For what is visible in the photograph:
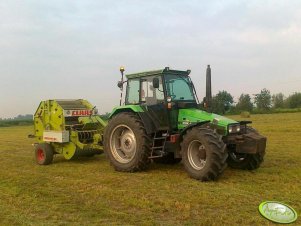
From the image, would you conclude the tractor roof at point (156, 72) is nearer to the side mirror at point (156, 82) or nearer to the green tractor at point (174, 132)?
the green tractor at point (174, 132)

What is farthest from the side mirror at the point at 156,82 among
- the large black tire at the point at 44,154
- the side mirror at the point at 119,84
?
the large black tire at the point at 44,154

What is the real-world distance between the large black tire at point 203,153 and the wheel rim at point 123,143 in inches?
63.0

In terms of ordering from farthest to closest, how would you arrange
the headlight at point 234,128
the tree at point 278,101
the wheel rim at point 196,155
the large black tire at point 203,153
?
the tree at point 278,101 < the headlight at point 234,128 < the wheel rim at point 196,155 < the large black tire at point 203,153

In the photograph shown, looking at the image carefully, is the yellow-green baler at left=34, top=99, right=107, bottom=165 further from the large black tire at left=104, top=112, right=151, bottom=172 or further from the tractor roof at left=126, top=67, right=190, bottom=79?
the tractor roof at left=126, top=67, right=190, bottom=79

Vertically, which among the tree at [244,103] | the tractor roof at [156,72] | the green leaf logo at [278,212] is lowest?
the green leaf logo at [278,212]

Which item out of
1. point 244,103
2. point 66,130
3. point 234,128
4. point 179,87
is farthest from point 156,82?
point 244,103

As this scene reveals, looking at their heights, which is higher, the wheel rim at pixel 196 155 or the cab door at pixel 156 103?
the cab door at pixel 156 103

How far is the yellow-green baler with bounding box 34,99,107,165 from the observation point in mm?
10414

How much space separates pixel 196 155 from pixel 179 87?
6.03 ft

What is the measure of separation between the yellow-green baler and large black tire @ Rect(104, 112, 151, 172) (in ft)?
3.81

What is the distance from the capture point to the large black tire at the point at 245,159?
8422 millimetres

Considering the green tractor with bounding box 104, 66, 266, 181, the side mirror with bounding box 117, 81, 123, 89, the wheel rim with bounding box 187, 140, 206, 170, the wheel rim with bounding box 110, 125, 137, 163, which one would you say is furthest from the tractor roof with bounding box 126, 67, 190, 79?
Answer: the wheel rim with bounding box 187, 140, 206, 170

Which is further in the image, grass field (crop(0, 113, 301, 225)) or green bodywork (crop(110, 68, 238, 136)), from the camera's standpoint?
green bodywork (crop(110, 68, 238, 136))

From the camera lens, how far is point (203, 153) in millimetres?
7699
